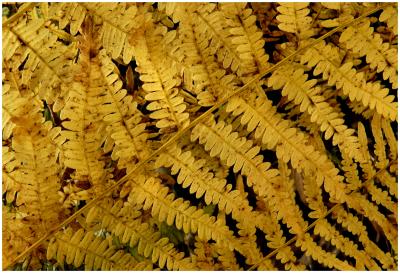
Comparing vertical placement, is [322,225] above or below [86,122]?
below

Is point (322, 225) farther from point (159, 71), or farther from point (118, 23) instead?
point (118, 23)

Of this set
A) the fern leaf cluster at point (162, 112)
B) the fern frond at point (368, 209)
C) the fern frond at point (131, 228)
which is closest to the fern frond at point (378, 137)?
the fern leaf cluster at point (162, 112)

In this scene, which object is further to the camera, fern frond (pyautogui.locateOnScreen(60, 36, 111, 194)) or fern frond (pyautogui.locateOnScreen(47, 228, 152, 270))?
fern frond (pyautogui.locateOnScreen(47, 228, 152, 270))

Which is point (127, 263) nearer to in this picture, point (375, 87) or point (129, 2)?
point (129, 2)

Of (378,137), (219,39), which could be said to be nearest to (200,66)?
(219,39)

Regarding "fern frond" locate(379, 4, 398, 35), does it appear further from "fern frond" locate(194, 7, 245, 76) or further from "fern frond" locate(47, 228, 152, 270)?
"fern frond" locate(47, 228, 152, 270)

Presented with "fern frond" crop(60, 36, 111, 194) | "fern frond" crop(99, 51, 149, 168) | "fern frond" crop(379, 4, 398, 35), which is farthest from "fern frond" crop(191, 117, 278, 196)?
"fern frond" crop(379, 4, 398, 35)

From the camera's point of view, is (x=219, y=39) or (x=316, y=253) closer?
(x=219, y=39)
